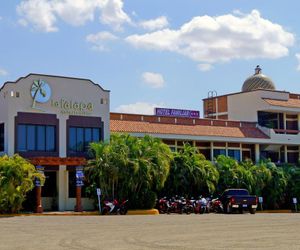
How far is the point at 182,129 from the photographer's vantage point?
51969 millimetres

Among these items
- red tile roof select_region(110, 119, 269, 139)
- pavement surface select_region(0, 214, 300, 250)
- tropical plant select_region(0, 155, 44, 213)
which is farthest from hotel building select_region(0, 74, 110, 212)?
pavement surface select_region(0, 214, 300, 250)

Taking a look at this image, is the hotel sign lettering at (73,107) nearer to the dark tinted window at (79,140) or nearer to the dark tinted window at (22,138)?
the dark tinted window at (79,140)

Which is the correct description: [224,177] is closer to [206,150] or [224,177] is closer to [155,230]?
[206,150]

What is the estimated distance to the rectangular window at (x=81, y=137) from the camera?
43.7 m

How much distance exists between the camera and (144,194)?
41.8 m

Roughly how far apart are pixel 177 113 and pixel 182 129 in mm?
2563

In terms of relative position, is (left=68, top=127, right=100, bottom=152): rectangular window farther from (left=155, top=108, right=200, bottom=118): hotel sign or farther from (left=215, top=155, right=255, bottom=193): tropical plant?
(left=215, top=155, right=255, bottom=193): tropical plant

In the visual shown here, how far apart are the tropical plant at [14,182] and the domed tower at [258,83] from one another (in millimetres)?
31360

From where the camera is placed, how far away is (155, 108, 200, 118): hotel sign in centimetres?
5288

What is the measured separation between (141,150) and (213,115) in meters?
25.3

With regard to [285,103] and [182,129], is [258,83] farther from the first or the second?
[182,129]

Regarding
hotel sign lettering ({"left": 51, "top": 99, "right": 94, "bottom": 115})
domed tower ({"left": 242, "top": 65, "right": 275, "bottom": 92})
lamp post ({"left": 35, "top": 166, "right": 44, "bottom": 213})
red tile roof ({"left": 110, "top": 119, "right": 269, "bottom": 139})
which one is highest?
domed tower ({"left": 242, "top": 65, "right": 275, "bottom": 92})

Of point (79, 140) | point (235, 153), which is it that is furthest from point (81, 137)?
point (235, 153)

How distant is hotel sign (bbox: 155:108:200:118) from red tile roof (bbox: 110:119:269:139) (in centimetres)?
143
